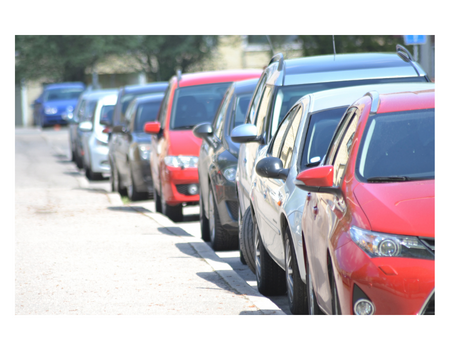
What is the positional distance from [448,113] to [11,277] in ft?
10.4

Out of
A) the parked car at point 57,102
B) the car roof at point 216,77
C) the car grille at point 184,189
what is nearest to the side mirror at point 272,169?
the car grille at point 184,189

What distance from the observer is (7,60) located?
252 inches

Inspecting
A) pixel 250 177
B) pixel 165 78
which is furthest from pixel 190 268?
pixel 165 78

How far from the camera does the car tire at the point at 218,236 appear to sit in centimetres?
916

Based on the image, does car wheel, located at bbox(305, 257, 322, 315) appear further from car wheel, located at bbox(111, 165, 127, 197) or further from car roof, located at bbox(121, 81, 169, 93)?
car roof, located at bbox(121, 81, 169, 93)

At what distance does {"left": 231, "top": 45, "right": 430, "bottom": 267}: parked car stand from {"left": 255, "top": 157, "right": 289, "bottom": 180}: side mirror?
1.65 meters

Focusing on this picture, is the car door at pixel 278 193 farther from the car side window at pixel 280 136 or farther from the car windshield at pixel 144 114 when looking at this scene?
the car windshield at pixel 144 114

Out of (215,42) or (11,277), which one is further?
(215,42)

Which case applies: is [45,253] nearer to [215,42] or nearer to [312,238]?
[312,238]

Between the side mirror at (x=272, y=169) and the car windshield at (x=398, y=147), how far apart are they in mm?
1042

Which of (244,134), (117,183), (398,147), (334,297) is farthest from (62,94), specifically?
(334,297)

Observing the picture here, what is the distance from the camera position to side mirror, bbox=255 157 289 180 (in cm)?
584

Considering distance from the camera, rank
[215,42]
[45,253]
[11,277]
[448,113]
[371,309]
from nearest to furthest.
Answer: [371,309] → [448,113] → [11,277] → [45,253] → [215,42]

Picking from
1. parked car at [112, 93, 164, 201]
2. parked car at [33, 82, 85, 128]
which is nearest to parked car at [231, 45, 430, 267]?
parked car at [112, 93, 164, 201]
